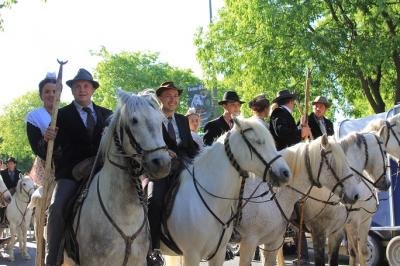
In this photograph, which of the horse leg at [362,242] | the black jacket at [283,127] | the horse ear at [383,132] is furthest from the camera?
the horse ear at [383,132]

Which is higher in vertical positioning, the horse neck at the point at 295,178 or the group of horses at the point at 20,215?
the horse neck at the point at 295,178

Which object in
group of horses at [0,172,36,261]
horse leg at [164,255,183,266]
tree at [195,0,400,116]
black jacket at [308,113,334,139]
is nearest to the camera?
horse leg at [164,255,183,266]

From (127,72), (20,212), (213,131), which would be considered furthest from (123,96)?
(127,72)

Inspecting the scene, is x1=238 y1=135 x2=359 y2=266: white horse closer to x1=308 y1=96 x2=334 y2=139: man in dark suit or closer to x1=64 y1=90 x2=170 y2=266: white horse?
x1=64 y1=90 x2=170 y2=266: white horse

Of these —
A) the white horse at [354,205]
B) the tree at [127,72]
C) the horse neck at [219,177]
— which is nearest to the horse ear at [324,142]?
the white horse at [354,205]

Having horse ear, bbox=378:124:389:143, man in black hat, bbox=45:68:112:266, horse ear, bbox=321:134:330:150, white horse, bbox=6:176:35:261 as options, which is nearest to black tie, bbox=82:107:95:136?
man in black hat, bbox=45:68:112:266

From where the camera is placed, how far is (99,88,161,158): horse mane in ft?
16.8

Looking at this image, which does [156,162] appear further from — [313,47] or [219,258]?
[313,47]

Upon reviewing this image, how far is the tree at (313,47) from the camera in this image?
691 inches

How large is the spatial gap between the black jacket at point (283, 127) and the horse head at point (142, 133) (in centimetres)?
408

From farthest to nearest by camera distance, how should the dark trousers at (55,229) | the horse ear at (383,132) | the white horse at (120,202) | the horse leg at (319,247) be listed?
the horse ear at (383,132) → the horse leg at (319,247) → the dark trousers at (55,229) → the white horse at (120,202)

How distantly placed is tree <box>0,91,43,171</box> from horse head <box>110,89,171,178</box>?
5646cm

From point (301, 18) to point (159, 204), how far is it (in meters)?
12.9

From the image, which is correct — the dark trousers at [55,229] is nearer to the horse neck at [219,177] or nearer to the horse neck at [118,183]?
the horse neck at [118,183]
